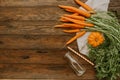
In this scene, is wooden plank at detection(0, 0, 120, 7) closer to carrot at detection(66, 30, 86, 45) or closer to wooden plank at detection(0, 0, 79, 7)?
wooden plank at detection(0, 0, 79, 7)

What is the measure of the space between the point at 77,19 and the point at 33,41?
36 centimetres

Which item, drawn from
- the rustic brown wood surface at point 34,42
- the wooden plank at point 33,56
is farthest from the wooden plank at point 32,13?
the wooden plank at point 33,56

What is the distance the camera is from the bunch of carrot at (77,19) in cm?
185

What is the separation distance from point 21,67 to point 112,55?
2.11 feet

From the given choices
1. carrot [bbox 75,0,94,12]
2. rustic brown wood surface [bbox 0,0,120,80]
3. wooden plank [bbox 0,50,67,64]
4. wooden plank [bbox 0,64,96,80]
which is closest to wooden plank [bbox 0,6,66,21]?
rustic brown wood surface [bbox 0,0,120,80]

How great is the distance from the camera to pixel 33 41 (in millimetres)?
1907

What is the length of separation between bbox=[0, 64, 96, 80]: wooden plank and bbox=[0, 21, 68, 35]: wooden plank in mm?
249

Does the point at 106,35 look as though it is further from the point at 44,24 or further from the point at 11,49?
the point at 11,49

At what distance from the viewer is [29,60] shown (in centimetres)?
187

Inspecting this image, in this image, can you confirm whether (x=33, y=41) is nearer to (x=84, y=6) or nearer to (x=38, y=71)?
(x=38, y=71)

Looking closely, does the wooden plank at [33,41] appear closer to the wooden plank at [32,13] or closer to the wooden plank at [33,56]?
the wooden plank at [33,56]

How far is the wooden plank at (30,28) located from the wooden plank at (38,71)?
249 millimetres

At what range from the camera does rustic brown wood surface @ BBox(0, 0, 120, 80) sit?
72.1 inches

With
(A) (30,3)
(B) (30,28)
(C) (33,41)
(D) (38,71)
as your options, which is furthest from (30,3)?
(D) (38,71)
